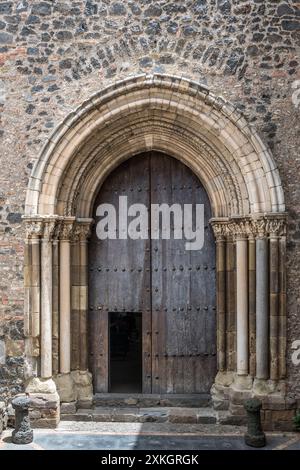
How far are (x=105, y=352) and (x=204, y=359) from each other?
4.50 feet

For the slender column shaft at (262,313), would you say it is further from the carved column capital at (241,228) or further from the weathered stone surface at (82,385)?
the weathered stone surface at (82,385)

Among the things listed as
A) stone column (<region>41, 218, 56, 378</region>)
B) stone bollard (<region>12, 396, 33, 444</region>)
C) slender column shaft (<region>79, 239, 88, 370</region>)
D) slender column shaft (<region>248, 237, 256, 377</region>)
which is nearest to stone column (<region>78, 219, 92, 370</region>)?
slender column shaft (<region>79, 239, 88, 370</region>)

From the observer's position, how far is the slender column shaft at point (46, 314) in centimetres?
692

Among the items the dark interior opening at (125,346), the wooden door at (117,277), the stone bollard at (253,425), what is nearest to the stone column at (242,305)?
the stone bollard at (253,425)

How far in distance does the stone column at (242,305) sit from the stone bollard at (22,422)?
2.70 metres

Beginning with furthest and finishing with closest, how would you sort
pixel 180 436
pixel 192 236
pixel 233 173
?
1. pixel 192 236
2. pixel 233 173
3. pixel 180 436

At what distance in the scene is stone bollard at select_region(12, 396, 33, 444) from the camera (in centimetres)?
633

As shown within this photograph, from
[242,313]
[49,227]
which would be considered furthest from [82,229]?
[242,313]

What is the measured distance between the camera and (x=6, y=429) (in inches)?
269

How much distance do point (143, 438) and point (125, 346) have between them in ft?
6.60

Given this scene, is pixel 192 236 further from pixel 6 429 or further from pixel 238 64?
pixel 6 429

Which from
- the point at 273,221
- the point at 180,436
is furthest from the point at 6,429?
the point at 273,221

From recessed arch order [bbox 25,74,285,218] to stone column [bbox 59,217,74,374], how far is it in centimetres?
27

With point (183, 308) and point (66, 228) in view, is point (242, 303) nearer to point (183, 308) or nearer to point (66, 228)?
point (183, 308)
